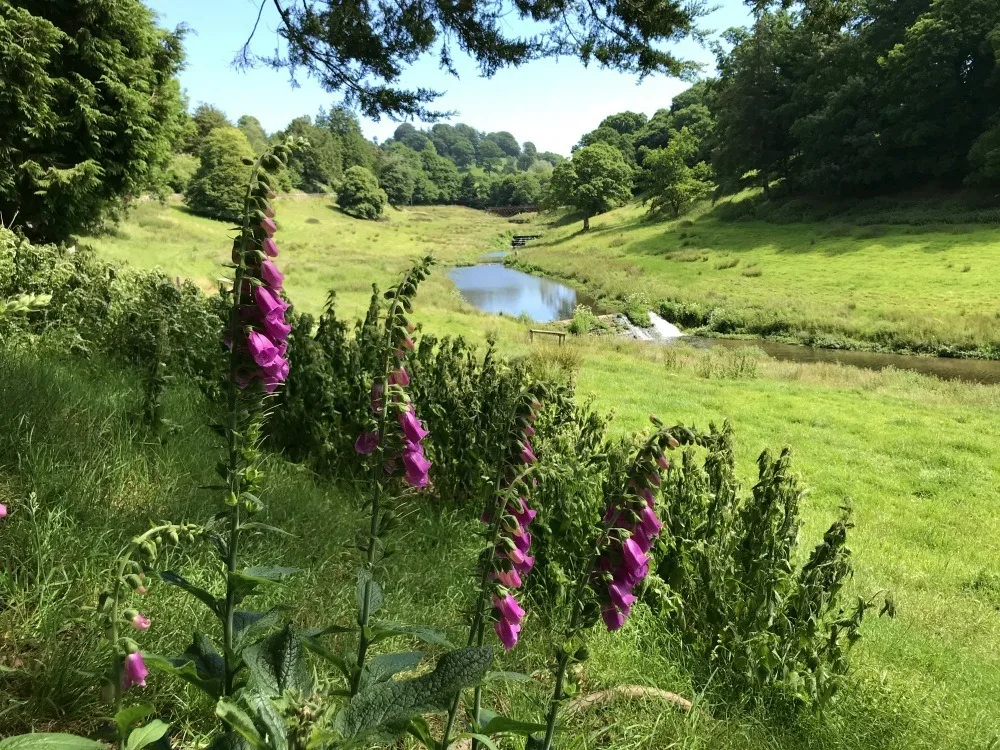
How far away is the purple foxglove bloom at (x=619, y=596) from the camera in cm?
143

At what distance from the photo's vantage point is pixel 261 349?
4.44 ft

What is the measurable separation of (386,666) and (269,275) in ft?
3.26

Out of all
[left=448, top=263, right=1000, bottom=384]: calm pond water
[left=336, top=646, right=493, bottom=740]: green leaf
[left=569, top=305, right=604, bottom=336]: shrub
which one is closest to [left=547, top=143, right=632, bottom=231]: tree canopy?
[left=448, top=263, right=1000, bottom=384]: calm pond water

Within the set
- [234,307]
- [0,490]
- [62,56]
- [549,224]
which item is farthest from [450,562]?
[549,224]

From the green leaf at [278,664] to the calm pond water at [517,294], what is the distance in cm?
2687

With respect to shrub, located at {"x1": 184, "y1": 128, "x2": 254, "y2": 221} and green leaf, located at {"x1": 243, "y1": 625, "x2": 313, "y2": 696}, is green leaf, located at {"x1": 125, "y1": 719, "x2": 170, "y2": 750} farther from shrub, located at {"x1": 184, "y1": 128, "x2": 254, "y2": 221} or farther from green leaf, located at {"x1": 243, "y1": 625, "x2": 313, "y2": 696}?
shrub, located at {"x1": 184, "y1": 128, "x2": 254, "y2": 221}

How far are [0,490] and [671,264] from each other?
38.0 meters

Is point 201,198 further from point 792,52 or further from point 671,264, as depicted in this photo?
point 792,52

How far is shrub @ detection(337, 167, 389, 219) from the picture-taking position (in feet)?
226

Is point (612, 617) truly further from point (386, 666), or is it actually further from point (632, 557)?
point (386, 666)

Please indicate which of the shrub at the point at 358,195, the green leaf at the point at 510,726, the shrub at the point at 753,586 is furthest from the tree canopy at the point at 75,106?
the shrub at the point at 358,195

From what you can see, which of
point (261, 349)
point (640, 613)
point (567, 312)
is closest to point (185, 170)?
point (567, 312)

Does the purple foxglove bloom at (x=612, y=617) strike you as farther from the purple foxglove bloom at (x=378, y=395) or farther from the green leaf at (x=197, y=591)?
the green leaf at (x=197, y=591)

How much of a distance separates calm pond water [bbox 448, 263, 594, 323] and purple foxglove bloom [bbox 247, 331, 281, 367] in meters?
26.8
